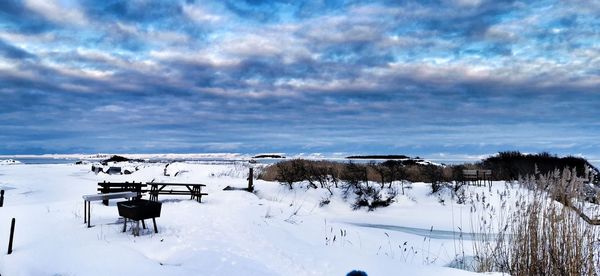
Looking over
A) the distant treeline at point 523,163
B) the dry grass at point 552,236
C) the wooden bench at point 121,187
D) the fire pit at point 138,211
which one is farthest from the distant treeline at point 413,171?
the dry grass at point 552,236

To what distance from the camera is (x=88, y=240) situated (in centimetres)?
962

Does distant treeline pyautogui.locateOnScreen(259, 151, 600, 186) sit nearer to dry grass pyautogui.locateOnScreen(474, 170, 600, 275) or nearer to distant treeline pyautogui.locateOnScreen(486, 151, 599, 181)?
distant treeline pyautogui.locateOnScreen(486, 151, 599, 181)

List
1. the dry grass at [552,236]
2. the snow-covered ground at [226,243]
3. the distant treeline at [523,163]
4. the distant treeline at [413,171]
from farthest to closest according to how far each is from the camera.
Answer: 1. the distant treeline at [523,163]
2. the distant treeline at [413,171]
3. the snow-covered ground at [226,243]
4. the dry grass at [552,236]

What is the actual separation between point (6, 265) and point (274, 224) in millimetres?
7239

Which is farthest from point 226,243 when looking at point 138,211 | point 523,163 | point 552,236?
point 523,163

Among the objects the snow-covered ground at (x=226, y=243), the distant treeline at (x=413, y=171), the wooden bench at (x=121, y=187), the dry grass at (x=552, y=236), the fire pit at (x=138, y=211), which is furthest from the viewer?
the distant treeline at (x=413, y=171)

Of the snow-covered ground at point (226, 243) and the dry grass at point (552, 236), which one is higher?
the dry grass at point (552, 236)

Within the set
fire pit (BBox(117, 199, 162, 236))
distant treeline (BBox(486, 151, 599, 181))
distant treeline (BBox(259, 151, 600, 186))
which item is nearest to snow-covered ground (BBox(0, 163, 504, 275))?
fire pit (BBox(117, 199, 162, 236))

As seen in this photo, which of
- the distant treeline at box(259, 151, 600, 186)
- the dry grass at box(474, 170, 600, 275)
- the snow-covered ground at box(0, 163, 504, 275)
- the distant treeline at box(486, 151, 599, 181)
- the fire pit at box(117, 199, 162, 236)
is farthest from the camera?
the distant treeline at box(486, 151, 599, 181)

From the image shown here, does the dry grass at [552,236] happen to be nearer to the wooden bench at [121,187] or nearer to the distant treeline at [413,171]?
the wooden bench at [121,187]

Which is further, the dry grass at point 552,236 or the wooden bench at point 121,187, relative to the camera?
the wooden bench at point 121,187

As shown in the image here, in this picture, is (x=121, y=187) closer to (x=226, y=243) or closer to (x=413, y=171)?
(x=226, y=243)

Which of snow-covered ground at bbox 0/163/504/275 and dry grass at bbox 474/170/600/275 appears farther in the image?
snow-covered ground at bbox 0/163/504/275

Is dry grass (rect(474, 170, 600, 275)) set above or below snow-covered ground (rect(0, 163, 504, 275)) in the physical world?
above
